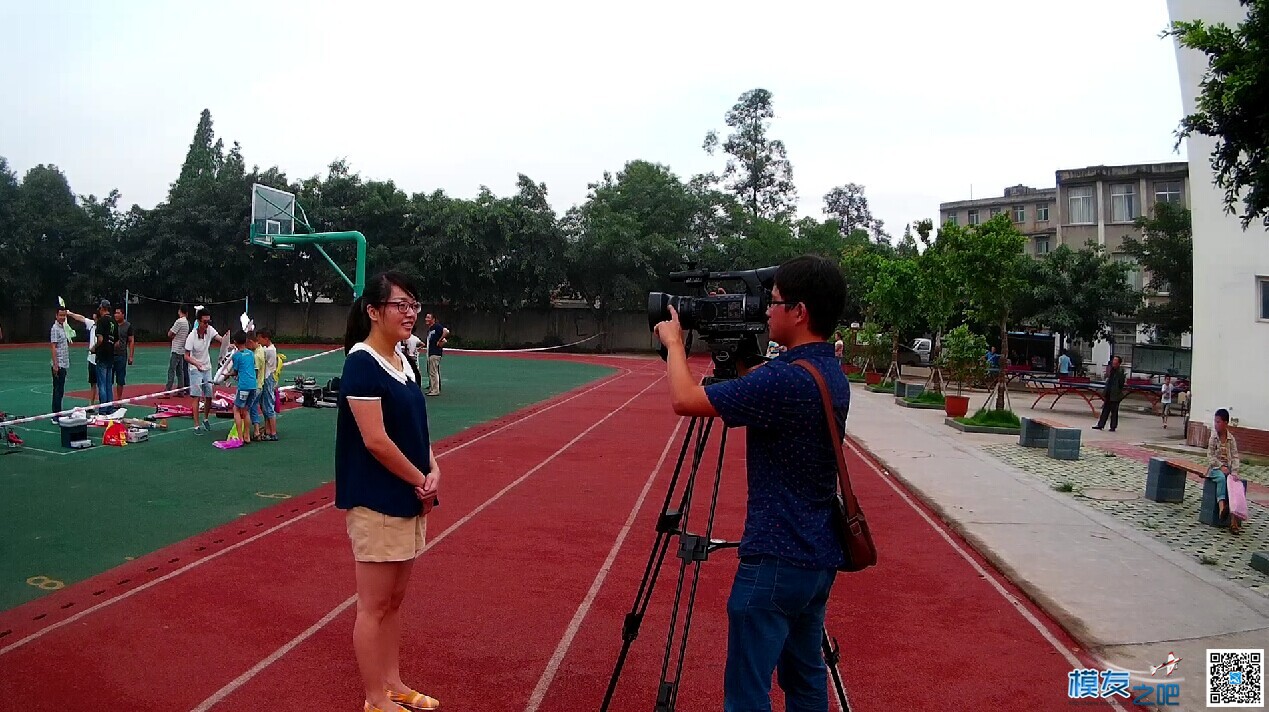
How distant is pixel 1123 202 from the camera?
34031mm

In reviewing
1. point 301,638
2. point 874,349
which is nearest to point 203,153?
point 874,349

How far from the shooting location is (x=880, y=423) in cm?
1465

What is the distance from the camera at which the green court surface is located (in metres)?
5.33

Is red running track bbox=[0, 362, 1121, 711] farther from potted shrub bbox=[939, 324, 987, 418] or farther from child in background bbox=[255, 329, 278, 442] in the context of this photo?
potted shrub bbox=[939, 324, 987, 418]

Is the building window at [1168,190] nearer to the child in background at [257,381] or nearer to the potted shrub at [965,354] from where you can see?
the potted shrub at [965,354]

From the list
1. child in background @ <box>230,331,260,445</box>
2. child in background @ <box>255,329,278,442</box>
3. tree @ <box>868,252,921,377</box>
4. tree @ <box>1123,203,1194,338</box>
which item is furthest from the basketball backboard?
tree @ <box>1123,203,1194,338</box>

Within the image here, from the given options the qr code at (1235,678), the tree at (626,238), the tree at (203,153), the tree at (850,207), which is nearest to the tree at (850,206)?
the tree at (850,207)

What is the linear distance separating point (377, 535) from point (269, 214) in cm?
2127

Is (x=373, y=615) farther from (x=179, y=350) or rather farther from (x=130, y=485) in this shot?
(x=179, y=350)

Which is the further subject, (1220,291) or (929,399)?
(929,399)

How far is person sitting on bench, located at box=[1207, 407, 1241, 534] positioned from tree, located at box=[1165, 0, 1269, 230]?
2.30m

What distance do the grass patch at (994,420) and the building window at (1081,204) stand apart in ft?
81.2

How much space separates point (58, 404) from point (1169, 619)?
40.9 feet

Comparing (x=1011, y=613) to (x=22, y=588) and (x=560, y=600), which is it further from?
(x=22, y=588)
